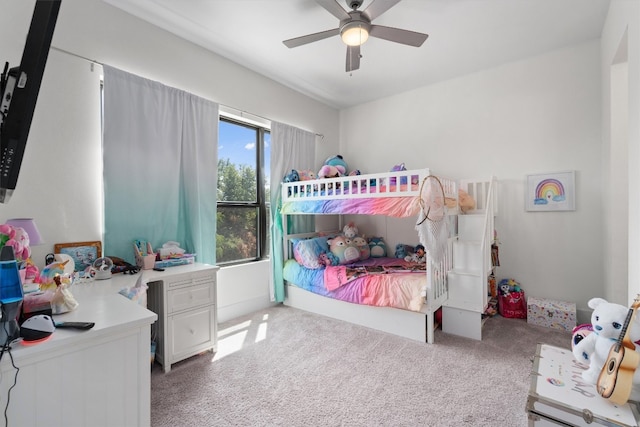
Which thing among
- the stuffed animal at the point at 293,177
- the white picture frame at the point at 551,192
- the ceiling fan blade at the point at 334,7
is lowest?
the white picture frame at the point at 551,192

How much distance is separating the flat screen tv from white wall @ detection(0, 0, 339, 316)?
1.22m

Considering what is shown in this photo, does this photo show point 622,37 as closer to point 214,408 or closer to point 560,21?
point 560,21

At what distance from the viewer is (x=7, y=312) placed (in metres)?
0.90

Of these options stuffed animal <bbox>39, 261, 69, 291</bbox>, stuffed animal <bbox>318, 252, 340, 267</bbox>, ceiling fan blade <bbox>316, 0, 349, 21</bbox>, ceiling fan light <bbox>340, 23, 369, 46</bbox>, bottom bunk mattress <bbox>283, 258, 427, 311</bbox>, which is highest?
ceiling fan blade <bbox>316, 0, 349, 21</bbox>

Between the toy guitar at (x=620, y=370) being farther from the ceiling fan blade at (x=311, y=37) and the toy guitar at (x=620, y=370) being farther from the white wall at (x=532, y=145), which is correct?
the ceiling fan blade at (x=311, y=37)

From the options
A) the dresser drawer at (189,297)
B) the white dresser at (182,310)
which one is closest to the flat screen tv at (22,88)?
the white dresser at (182,310)

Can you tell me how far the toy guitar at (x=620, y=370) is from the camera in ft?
3.47

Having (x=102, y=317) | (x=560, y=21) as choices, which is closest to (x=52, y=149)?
(x=102, y=317)

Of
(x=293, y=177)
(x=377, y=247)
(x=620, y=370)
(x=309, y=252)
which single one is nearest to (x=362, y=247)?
(x=377, y=247)

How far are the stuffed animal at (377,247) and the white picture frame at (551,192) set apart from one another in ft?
5.61

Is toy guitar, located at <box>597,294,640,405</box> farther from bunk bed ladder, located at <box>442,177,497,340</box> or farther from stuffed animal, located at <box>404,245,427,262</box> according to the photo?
stuffed animal, located at <box>404,245,427,262</box>

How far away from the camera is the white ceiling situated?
2293 mm

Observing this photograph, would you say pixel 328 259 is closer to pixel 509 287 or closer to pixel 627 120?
pixel 509 287

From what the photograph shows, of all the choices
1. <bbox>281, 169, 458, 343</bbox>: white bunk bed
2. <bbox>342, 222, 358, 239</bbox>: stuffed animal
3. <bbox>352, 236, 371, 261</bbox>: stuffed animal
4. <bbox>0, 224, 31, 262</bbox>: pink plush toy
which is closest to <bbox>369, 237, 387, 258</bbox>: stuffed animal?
<bbox>352, 236, 371, 261</bbox>: stuffed animal
